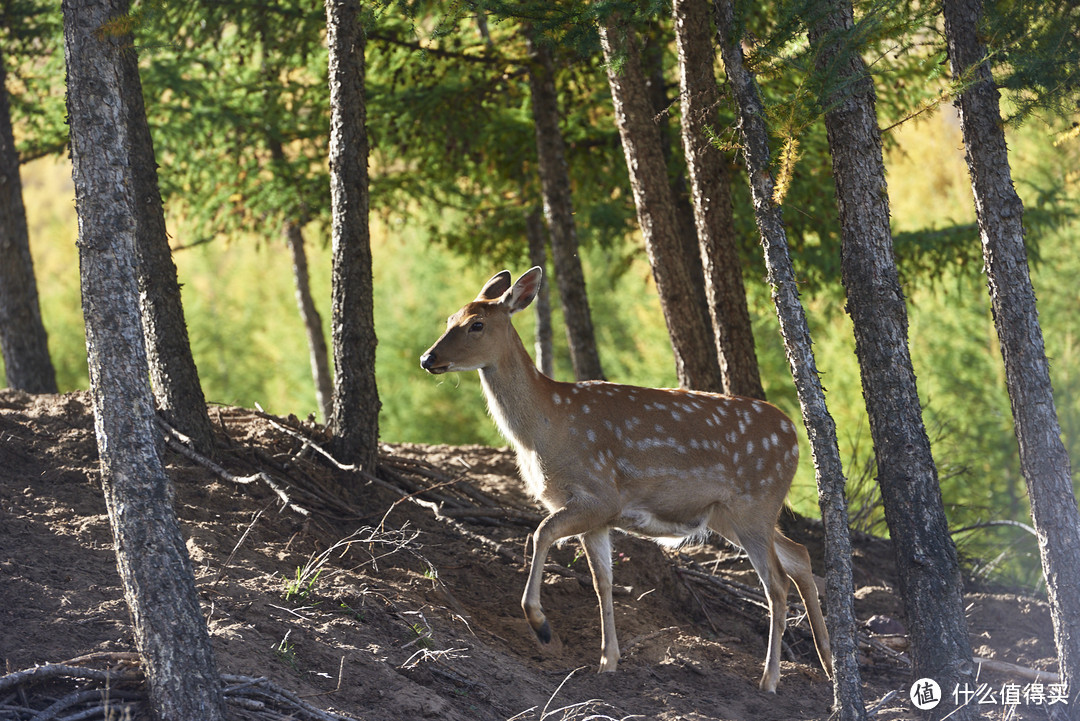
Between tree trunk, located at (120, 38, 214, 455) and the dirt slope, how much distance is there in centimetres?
37

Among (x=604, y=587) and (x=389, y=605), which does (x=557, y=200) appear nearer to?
(x=604, y=587)

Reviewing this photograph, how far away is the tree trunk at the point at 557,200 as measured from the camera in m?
11.6

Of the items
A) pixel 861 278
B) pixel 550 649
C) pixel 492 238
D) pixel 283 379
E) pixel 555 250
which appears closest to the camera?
pixel 861 278

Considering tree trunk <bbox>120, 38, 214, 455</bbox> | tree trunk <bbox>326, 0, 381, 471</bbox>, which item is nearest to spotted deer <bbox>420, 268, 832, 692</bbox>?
tree trunk <bbox>326, 0, 381, 471</bbox>

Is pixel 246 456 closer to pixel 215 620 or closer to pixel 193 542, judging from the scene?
pixel 193 542

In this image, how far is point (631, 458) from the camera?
281 inches

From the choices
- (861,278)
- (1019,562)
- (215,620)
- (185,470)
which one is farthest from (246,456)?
(1019,562)

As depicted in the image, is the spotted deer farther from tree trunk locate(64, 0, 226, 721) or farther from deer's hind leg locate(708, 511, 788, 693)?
tree trunk locate(64, 0, 226, 721)

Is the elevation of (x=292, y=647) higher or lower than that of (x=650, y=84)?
lower

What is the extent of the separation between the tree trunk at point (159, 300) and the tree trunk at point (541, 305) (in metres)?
6.47

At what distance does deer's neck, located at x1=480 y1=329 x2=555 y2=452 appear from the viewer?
702 cm

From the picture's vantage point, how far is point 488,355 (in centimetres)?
712

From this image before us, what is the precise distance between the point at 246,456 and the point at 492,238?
8.08 metres

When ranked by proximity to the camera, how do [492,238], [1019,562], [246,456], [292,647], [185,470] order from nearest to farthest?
[292,647]
[185,470]
[246,456]
[492,238]
[1019,562]
